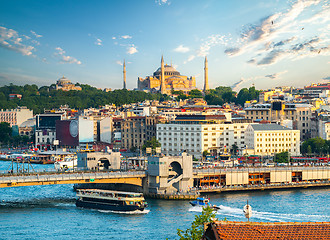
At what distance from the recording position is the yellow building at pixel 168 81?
157625mm

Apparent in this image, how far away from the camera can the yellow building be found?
15762 cm

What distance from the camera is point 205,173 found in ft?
141

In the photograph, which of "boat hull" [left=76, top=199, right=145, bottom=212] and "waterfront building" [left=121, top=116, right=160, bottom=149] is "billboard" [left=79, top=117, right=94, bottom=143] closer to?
"waterfront building" [left=121, top=116, right=160, bottom=149]

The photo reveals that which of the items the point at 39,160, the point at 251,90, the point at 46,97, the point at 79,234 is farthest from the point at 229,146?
the point at 46,97

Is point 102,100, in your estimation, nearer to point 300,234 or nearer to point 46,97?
point 46,97

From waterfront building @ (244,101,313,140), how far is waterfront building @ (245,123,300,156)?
8984 millimetres

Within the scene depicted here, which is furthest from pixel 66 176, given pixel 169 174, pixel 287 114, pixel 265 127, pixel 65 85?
pixel 65 85

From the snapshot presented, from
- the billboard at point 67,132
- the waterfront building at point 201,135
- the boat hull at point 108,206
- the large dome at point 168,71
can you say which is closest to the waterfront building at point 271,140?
the waterfront building at point 201,135

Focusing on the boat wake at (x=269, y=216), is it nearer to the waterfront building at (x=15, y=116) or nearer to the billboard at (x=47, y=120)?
the billboard at (x=47, y=120)

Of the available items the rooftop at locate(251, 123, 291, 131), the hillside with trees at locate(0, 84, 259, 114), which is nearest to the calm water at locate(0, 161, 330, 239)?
the rooftop at locate(251, 123, 291, 131)

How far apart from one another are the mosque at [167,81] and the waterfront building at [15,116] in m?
45.3

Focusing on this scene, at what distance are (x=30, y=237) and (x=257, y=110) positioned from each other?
55468 mm

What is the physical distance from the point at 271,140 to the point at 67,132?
1366 inches

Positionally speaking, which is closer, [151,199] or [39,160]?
[151,199]
